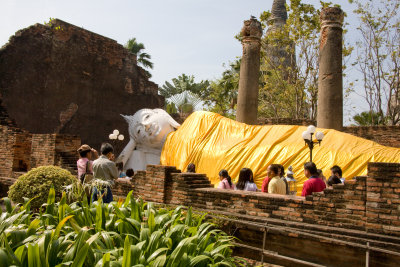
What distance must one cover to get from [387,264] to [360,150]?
5534 millimetres

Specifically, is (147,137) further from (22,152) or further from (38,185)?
(38,185)

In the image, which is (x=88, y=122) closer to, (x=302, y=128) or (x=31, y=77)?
(x=31, y=77)

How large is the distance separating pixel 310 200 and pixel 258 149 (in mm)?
5327

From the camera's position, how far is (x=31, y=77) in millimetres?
14945

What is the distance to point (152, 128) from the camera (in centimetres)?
1411

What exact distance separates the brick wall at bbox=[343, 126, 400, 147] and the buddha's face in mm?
7364

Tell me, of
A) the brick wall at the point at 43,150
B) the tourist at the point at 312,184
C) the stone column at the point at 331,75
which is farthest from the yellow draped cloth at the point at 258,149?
the tourist at the point at 312,184

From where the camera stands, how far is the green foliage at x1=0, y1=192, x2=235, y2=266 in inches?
102

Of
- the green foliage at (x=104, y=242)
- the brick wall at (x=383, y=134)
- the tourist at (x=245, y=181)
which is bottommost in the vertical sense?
the green foliage at (x=104, y=242)

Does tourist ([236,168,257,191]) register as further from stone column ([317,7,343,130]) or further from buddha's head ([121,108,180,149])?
buddha's head ([121,108,180,149])

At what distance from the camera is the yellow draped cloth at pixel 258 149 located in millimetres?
8984

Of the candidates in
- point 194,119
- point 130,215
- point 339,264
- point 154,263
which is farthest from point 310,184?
point 194,119

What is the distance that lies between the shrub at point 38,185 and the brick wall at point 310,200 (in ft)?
5.51

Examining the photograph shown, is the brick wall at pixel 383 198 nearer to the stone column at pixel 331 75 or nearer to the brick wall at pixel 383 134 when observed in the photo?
the stone column at pixel 331 75
